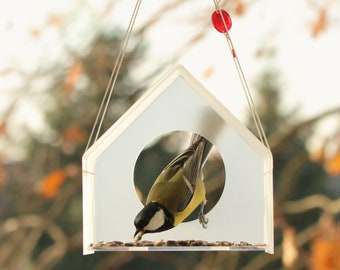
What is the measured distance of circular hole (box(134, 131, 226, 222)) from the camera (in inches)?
44.9

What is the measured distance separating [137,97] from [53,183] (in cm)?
31

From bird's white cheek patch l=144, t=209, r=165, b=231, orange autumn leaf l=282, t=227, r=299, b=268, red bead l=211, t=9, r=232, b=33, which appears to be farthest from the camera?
orange autumn leaf l=282, t=227, r=299, b=268

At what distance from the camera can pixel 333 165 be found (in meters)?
1.88

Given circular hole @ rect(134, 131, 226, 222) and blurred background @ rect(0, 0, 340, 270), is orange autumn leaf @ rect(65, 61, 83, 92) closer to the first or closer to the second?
blurred background @ rect(0, 0, 340, 270)

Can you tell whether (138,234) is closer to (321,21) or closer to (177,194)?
(177,194)

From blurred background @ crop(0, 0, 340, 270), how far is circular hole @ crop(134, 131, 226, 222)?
0.64 feet

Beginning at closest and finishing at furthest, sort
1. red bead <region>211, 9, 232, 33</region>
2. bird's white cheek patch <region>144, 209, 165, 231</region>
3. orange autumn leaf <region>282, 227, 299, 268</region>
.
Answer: bird's white cheek patch <region>144, 209, 165, 231</region> < red bead <region>211, 9, 232, 33</region> < orange autumn leaf <region>282, 227, 299, 268</region>

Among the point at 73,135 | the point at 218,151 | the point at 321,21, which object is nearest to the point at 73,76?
the point at 73,135

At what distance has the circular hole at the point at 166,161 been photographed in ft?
3.74

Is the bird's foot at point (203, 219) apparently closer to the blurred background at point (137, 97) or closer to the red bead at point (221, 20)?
the red bead at point (221, 20)

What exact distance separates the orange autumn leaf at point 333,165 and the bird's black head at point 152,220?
88cm

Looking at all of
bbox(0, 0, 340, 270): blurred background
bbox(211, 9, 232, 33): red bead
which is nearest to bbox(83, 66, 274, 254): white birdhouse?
bbox(211, 9, 232, 33): red bead

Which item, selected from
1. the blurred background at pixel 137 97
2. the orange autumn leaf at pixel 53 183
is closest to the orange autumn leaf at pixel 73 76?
the blurred background at pixel 137 97

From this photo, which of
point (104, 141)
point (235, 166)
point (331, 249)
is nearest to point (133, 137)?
point (104, 141)
